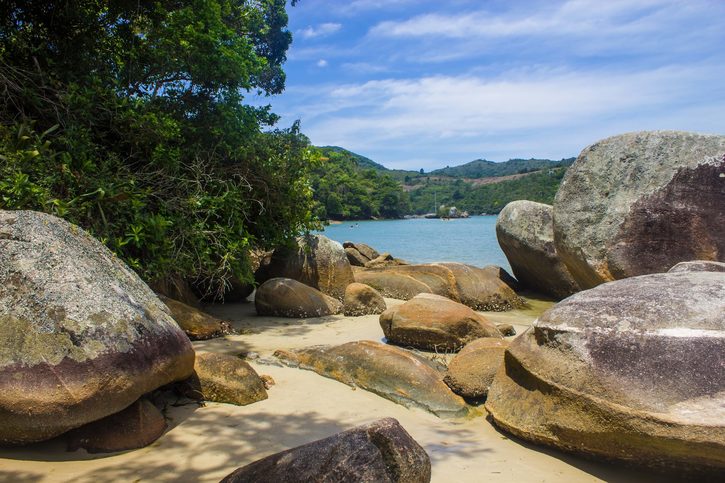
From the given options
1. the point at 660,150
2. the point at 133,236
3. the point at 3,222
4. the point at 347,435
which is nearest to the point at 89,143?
the point at 133,236

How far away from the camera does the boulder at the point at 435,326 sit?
7074mm

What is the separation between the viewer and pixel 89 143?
7.26 metres

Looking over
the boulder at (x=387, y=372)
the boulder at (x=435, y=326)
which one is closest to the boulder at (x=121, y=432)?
the boulder at (x=387, y=372)

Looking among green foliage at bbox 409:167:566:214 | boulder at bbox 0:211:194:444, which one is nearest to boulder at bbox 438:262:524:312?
boulder at bbox 0:211:194:444

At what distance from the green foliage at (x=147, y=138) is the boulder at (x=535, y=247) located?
16.9 feet

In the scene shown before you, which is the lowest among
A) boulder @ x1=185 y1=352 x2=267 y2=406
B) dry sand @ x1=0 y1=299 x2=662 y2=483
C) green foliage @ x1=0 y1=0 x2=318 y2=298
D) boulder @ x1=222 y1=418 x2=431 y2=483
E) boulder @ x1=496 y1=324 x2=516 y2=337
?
boulder @ x1=496 y1=324 x2=516 y2=337

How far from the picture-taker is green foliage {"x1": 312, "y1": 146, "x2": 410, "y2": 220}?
60906 millimetres

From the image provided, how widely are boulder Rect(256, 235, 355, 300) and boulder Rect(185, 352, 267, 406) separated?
588 centimetres

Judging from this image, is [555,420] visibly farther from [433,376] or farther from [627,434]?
[433,376]

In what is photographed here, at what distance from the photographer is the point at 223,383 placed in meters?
4.92

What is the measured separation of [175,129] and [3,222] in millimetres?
4418

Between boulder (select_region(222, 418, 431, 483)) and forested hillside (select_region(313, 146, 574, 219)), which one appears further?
forested hillside (select_region(313, 146, 574, 219))

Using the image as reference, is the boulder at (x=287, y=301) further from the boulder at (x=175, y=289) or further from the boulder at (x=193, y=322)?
the boulder at (x=193, y=322)

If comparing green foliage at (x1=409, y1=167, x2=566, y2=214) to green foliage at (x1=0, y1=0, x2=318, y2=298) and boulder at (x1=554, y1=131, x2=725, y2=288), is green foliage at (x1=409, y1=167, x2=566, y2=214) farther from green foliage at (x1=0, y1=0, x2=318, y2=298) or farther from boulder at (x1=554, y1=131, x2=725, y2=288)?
green foliage at (x1=0, y1=0, x2=318, y2=298)
